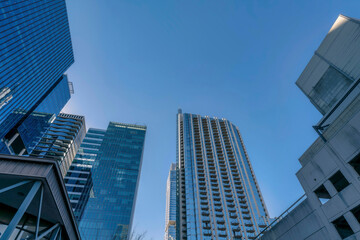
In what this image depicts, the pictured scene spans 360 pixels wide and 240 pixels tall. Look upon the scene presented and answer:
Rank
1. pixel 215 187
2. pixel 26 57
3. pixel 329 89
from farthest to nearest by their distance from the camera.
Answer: pixel 215 187, pixel 26 57, pixel 329 89

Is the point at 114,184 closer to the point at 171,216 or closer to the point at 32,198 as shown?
the point at 171,216

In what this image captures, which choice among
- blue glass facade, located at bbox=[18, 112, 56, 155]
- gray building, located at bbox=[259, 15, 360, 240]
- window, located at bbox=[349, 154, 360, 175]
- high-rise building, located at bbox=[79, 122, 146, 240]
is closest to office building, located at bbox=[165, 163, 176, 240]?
high-rise building, located at bbox=[79, 122, 146, 240]

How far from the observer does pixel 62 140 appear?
10506 centimetres

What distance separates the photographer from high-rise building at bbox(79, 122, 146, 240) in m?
70.2

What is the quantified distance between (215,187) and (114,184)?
44493 millimetres

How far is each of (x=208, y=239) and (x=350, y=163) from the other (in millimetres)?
57866

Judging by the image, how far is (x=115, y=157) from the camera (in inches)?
3814

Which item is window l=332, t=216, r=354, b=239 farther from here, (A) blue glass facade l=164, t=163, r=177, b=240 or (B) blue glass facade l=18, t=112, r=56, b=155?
(A) blue glass facade l=164, t=163, r=177, b=240

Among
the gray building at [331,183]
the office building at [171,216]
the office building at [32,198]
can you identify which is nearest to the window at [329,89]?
the gray building at [331,183]

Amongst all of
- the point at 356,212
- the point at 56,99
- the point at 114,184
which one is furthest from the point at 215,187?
the point at 56,99

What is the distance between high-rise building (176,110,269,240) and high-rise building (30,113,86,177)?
60.9 metres

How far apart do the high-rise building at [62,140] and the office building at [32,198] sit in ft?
299

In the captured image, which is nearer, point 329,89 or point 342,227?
point 342,227

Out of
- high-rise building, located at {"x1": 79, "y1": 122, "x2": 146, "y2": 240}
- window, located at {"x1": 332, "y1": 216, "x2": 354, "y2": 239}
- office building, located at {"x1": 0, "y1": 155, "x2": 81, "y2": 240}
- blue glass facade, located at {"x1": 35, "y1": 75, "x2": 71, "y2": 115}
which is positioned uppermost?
blue glass facade, located at {"x1": 35, "y1": 75, "x2": 71, "y2": 115}
